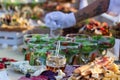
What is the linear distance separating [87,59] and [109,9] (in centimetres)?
28

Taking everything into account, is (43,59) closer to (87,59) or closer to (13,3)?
(87,59)

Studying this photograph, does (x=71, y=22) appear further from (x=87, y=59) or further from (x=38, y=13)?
(x=38, y=13)

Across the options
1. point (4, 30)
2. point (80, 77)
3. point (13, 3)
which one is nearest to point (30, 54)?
point (80, 77)

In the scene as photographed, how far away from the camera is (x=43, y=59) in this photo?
1.42 meters

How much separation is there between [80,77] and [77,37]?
51cm

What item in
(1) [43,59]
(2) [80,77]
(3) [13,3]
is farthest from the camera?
(3) [13,3]

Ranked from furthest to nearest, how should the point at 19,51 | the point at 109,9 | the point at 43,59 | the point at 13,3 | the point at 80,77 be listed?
the point at 13,3, the point at 19,51, the point at 109,9, the point at 43,59, the point at 80,77

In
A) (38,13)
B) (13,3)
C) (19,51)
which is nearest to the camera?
(19,51)

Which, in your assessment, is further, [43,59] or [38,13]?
[38,13]

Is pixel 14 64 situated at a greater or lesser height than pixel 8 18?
lesser

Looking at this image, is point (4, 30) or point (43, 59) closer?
point (43, 59)

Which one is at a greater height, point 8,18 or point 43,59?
point 8,18

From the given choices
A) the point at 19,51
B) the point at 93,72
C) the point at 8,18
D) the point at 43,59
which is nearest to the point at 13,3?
the point at 8,18

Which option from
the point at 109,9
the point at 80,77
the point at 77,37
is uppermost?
the point at 109,9
